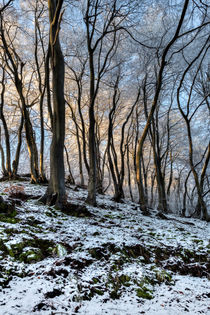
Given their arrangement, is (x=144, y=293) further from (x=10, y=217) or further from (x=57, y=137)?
(x=57, y=137)

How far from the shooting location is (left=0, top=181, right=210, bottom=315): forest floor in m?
1.45

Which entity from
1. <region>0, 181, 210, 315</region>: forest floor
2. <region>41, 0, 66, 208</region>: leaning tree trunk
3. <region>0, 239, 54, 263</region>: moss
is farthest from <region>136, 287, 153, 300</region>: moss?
<region>41, 0, 66, 208</region>: leaning tree trunk

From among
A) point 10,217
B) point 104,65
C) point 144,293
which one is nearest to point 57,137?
point 10,217

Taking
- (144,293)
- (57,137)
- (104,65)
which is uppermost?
(104,65)

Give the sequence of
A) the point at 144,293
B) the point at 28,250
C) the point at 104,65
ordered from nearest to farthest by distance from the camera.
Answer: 1. the point at 144,293
2. the point at 28,250
3. the point at 104,65

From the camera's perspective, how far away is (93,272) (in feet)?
6.40

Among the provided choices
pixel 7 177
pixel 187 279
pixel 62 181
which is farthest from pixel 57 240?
pixel 7 177

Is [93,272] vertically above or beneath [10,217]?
beneath

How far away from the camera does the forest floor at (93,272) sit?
4.77 ft

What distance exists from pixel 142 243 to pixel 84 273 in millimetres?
1488

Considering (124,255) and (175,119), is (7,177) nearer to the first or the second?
(124,255)

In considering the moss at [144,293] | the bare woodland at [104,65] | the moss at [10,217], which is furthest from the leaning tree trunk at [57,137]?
the moss at [144,293]

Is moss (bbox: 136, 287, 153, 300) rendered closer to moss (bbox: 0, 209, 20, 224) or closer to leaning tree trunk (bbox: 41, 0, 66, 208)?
moss (bbox: 0, 209, 20, 224)

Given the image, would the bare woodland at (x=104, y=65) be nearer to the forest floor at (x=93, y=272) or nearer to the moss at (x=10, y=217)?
the moss at (x=10, y=217)
